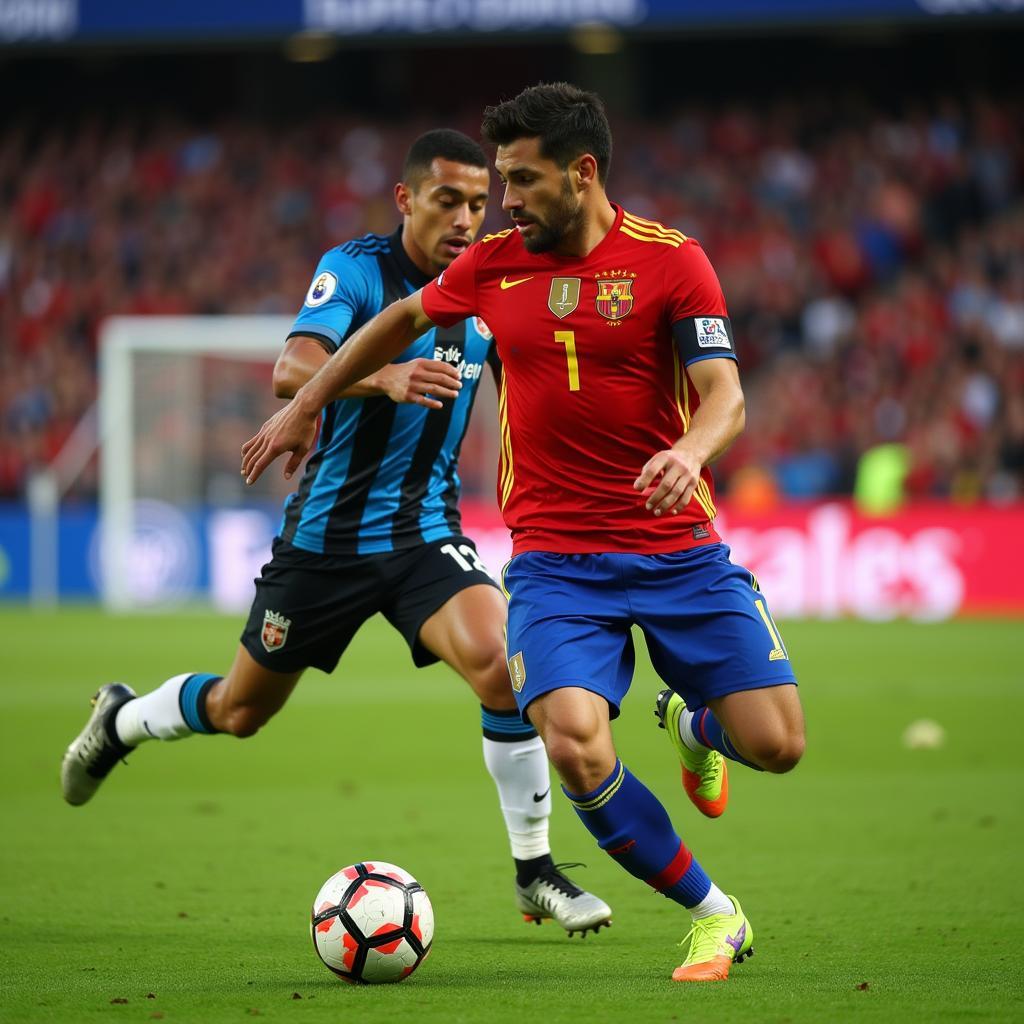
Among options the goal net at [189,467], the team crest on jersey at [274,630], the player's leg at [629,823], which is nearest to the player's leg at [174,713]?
the team crest on jersey at [274,630]

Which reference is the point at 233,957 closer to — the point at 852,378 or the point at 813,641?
the point at 813,641

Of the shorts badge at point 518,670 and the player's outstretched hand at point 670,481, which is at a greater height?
the player's outstretched hand at point 670,481

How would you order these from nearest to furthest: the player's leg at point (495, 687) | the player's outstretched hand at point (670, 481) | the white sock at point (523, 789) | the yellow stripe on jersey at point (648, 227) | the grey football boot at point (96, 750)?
the player's outstretched hand at point (670, 481), the yellow stripe on jersey at point (648, 227), the player's leg at point (495, 687), the white sock at point (523, 789), the grey football boot at point (96, 750)

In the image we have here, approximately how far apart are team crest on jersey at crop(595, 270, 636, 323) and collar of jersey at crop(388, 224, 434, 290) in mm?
1499

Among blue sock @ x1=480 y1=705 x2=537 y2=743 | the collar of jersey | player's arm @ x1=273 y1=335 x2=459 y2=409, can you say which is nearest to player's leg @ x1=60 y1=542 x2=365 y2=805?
blue sock @ x1=480 y1=705 x2=537 y2=743

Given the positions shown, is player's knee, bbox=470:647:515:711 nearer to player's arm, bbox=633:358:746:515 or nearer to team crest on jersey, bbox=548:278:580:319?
player's arm, bbox=633:358:746:515

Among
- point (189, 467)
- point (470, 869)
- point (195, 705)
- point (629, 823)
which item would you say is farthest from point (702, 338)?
point (189, 467)

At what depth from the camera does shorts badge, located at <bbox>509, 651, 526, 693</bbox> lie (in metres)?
4.81

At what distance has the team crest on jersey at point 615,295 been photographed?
4.77 meters

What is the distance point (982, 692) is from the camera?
12500 mm

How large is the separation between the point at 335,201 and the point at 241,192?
161cm

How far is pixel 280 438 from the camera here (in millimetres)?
4930

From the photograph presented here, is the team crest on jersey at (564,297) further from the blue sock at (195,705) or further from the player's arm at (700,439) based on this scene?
the blue sock at (195,705)

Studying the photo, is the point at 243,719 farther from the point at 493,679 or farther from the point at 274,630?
the point at 493,679
